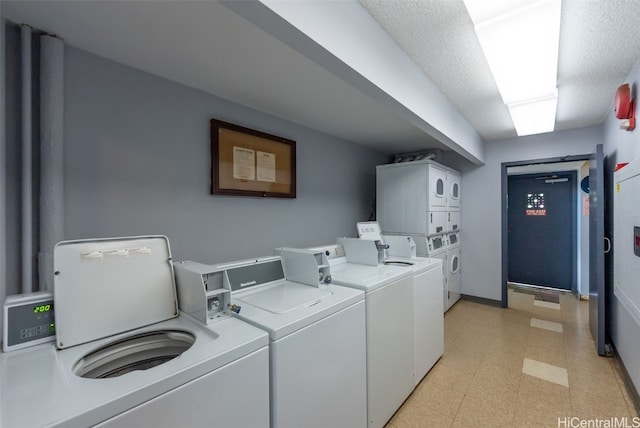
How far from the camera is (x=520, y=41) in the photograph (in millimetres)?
1562

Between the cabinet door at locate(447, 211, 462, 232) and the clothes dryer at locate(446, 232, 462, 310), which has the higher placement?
the cabinet door at locate(447, 211, 462, 232)

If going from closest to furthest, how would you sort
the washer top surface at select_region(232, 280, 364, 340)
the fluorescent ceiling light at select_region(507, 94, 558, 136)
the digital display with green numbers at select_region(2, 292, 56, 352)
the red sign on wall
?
the digital display with green numbers at select_region(2, 292, 56, 352)
the washer top surface at select_region(232, 280, 364, 340)
the fluorescent ceiling light at select_region(507, 94, 558, 136)
the red sign on wall

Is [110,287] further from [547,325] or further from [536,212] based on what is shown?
[536,212]

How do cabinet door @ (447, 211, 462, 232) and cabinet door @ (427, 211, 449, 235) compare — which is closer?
cabinet door @ (427, 211, 449, 235)

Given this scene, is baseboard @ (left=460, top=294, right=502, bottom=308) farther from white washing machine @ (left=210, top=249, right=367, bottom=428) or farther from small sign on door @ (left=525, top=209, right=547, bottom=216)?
white washing machine @ (left=210, top=249, right=367, bottom=428)

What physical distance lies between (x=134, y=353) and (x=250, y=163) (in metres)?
1.63

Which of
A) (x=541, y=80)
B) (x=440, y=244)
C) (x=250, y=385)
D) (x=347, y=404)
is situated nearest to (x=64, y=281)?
(x=250, y=385)

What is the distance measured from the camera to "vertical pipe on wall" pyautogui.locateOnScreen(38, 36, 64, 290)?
4.69 ft

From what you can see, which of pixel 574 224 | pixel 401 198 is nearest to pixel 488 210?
pixel 401 198

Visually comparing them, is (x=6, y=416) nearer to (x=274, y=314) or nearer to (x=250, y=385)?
(x=250, y=385)

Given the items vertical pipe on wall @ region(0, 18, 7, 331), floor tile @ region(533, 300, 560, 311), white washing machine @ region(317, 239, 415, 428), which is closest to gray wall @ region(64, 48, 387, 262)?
vertical pipe on wall @ region(0, 18, 7, 331)

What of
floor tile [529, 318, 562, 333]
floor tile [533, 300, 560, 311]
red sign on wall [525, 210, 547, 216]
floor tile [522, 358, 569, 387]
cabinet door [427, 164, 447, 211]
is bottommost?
floor tile [522, 358, 569, 387]

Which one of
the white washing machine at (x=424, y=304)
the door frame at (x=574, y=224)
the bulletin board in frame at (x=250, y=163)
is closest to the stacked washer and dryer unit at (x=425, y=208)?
the white washing machine at (x=424, y=304)

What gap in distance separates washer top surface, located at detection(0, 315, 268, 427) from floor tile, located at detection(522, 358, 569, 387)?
256 centimetres
